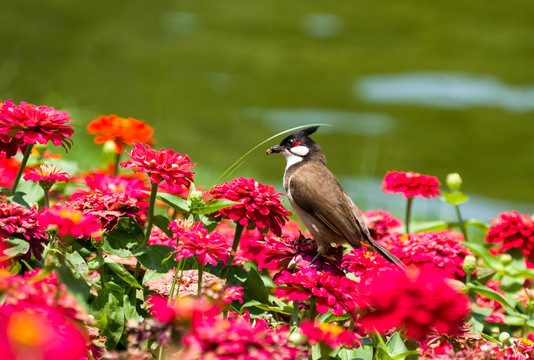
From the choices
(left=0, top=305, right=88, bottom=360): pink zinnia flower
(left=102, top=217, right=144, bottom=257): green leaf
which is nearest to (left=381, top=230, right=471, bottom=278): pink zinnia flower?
(left=102, top=217, right=144, bottom=257): green leaf

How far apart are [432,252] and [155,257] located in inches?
29.6

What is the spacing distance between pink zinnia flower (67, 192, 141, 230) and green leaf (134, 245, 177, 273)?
10cm

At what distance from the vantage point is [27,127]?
5.78 ft

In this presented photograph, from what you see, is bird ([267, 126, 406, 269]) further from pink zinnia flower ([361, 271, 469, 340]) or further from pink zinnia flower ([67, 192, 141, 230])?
pink zinnia flower ([361, 271, 469, 340])

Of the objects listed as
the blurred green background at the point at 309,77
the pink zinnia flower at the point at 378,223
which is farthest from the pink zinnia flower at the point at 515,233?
the blurred green background at the point at 309,77

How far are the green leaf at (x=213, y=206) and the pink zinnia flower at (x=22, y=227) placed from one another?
1.14 feet

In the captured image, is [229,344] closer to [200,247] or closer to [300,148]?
[200,247]

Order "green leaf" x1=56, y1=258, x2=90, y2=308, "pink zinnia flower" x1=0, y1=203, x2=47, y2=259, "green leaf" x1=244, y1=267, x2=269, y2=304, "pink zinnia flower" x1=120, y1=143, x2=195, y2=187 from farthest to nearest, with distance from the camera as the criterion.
→ "green leaf" x1=244, y1=267, x2=269, y2=304, "pink zinnia flower" x1=120, y1=143, x2=195, y2=187, "pink zinnia flower" x1=0, y1=203, x2=47, y2=259, "green leaf" x1=56, y1=258, x2=90, y2=308

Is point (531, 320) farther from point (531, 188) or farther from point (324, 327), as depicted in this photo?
point (531, 188)

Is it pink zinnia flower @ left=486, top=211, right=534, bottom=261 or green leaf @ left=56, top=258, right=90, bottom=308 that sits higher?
pink zinnia flower @ left=486, top=211, right=534, bottom=261

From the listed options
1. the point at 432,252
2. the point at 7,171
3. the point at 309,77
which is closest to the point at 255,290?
the point at 432,252

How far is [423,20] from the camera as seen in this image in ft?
29.6

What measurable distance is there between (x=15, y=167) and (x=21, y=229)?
0.94 m

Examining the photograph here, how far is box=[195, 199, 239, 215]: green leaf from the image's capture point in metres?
1.61
